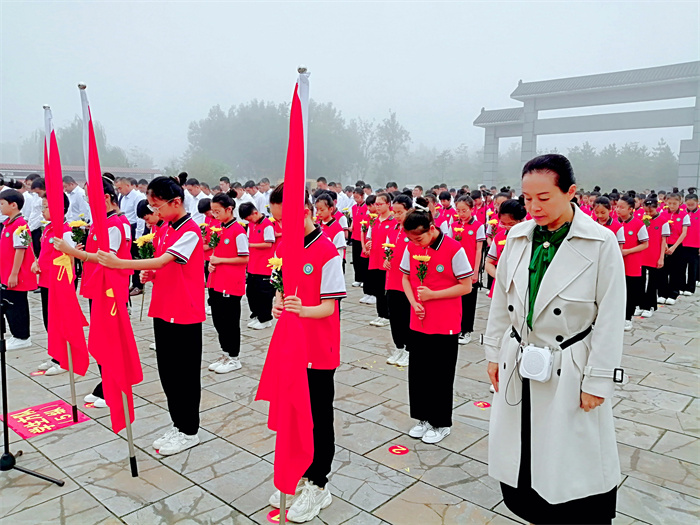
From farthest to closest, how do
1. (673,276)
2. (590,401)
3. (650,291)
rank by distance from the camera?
(673,276), (650,291), (590,401)

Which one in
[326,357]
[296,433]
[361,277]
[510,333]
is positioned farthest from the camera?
[361,277]

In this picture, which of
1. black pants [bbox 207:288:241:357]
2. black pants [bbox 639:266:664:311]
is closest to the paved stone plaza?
black pants [bbox 207:288:241:357]

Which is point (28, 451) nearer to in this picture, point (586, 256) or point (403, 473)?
point (403, 473)

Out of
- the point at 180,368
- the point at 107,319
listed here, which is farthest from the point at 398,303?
the point at 107,319

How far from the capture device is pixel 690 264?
9.88 m

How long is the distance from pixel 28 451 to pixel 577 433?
3.69m

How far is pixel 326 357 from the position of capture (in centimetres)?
298

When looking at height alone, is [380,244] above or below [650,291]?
above

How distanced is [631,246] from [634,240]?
93 mm

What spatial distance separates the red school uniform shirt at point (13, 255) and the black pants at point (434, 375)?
457 centimetres

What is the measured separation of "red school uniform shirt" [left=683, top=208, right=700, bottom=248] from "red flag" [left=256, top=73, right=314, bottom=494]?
31.3ft

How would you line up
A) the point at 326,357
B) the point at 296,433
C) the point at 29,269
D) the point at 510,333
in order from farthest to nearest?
the point at 29,269 → the point at 326,357 → the point at 296,433 → the point at 510,333

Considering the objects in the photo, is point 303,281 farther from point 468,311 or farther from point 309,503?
point 468,311

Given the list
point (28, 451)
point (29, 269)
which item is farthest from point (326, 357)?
point (29, 269)
